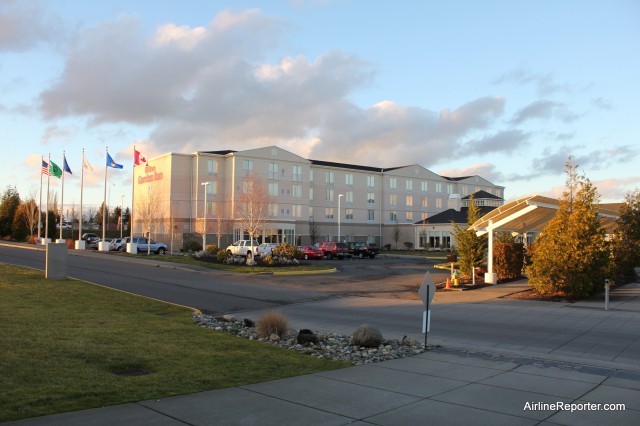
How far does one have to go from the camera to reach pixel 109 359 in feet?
26.5

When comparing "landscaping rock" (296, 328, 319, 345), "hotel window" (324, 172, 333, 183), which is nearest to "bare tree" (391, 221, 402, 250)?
"hotel window" (324, 172, 333, 183)

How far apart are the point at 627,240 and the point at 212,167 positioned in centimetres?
5202

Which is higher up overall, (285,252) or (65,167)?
(65,167)

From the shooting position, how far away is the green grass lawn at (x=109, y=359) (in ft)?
20.5

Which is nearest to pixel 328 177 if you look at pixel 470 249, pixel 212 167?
pixel 212 167

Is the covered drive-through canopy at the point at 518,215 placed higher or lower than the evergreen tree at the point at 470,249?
higher

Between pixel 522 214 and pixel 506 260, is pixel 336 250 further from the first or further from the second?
pixel 522 214

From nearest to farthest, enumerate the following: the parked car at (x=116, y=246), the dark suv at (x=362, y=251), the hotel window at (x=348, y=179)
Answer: the dark suv at (x=362, y=251) < the parked car at (x=116, y=246) < the hotel window at (x=348, y=179)

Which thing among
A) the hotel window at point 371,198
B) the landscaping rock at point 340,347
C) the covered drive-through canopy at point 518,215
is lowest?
the landscaping rock at point 340,347

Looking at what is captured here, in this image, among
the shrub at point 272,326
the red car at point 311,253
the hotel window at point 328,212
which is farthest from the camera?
the hotel window at point 328,212

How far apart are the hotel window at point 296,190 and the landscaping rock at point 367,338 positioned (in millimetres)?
62989

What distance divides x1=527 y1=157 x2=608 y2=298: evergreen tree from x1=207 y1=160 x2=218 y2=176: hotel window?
5397 centimetres

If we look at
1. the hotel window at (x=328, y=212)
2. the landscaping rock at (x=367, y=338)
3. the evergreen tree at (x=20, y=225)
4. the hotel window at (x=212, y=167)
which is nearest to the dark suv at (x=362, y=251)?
the hotel window at (x=212, y=167)

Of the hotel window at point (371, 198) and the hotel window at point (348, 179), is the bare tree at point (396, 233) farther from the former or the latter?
the hotel window at point (348, 179)
